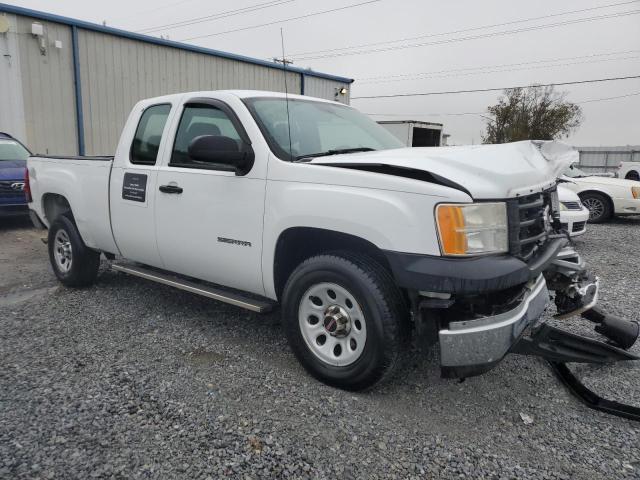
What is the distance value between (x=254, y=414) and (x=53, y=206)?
4053 mm

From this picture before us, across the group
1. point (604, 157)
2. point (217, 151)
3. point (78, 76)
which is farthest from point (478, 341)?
point (604, 157)

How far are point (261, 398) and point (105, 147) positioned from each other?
37.6 feet

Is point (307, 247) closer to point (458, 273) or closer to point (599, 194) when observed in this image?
point (458, 273)

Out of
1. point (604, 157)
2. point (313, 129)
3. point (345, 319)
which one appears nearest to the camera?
point (345, 319)

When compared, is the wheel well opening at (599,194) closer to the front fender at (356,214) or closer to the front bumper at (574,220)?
the front bumper at (574,220)

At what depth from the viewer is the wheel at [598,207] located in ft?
38.3

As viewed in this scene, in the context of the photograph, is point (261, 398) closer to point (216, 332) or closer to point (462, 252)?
point (216, 332)

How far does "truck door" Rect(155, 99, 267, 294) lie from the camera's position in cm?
348

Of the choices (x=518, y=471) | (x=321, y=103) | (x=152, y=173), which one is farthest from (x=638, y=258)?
(x=152, y=173)

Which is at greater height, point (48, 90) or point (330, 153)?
point (48, 90)

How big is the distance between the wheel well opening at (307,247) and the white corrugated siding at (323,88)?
48.3ft

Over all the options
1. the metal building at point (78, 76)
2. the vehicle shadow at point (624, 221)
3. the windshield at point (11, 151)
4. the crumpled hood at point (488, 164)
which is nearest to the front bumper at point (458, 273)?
the crumpled hood at point (488, 164)

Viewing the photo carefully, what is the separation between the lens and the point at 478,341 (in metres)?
2.61

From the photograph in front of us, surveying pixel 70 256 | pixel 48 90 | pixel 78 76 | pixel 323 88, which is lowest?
pixel 70 256
